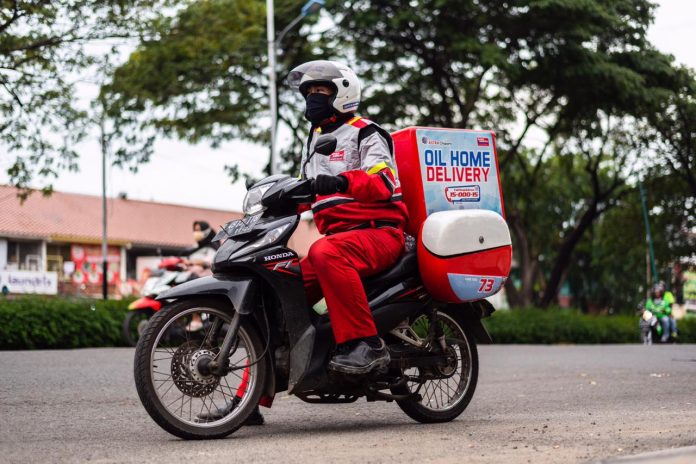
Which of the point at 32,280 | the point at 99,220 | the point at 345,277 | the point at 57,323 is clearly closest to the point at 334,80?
the point at 345,277

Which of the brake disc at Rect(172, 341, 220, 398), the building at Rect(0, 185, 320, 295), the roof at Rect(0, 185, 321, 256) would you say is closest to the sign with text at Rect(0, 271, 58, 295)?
the building at Rect(0, 185, 320, 295)

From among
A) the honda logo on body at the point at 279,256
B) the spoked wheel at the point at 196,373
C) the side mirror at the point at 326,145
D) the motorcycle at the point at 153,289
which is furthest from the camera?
the motorcycle at the point at 153,289

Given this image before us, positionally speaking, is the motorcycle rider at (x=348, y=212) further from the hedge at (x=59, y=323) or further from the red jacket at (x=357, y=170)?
the hedge at (x=59, y=323)

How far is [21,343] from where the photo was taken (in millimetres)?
15203

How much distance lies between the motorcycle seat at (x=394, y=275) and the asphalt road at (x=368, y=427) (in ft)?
2.51

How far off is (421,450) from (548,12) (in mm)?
19896

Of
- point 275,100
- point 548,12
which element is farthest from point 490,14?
point 275,100

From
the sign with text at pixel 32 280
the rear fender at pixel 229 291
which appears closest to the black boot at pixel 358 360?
the rear fender at pixel 229 291

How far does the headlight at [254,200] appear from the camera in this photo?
5574mm

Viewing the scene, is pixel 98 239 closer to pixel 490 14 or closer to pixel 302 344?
pixel 490 14

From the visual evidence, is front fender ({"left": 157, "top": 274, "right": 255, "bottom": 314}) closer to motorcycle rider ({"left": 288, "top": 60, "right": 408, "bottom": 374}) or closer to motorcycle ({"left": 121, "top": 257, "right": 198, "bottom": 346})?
motorcycle rider ({"left": 288, "top": 60, "right": 408, "bottom": 374})

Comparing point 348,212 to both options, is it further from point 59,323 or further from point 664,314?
point 664,314

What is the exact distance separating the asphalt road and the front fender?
0.67 meters

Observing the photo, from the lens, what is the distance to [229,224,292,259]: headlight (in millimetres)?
5484
